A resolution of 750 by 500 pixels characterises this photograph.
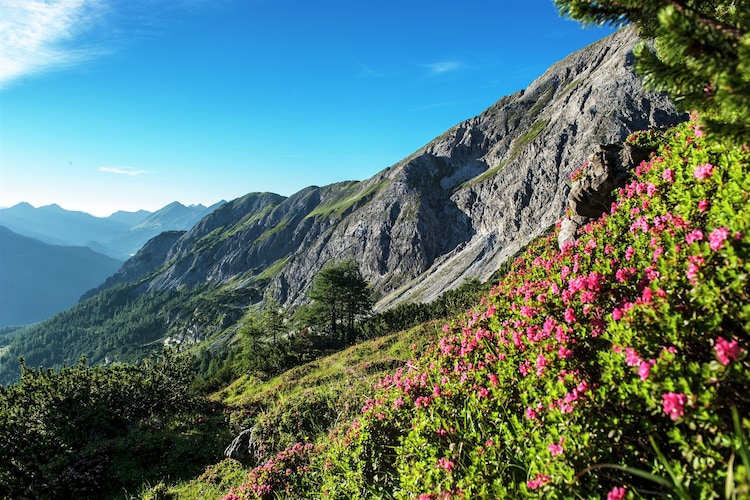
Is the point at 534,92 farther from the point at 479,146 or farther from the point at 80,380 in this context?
the point at 80,380

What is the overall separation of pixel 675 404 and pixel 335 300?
6667cm

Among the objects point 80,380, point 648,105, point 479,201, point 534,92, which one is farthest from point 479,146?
point 80,380

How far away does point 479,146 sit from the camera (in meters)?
188

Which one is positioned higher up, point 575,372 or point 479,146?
point 479,146

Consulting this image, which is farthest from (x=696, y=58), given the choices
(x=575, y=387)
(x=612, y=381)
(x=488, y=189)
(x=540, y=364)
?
(x=488, y=189)

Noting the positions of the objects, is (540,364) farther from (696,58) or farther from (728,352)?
(696,58)

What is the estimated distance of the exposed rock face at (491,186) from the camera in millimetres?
114188

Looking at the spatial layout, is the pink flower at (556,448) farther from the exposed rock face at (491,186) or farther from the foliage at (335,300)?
the exposed rock face at (491,186)

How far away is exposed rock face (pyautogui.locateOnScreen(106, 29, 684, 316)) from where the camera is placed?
375 feet

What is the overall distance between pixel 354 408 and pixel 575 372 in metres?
10.2

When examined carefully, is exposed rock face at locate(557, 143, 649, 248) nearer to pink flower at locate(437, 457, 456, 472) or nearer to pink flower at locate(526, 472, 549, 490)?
pink flower at locate(437, 457, 456, 472)

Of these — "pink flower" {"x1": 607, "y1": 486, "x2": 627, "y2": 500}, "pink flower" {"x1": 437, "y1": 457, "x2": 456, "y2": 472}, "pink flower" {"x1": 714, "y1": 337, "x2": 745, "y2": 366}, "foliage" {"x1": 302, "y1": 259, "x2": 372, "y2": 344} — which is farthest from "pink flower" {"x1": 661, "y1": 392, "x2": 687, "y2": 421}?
"foliage" {"x1": 302, "y1": 259, "x2": 372, "y2": 344}

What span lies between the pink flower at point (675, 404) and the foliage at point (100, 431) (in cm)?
1711

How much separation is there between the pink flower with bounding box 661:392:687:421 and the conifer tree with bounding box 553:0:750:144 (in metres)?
2.02
